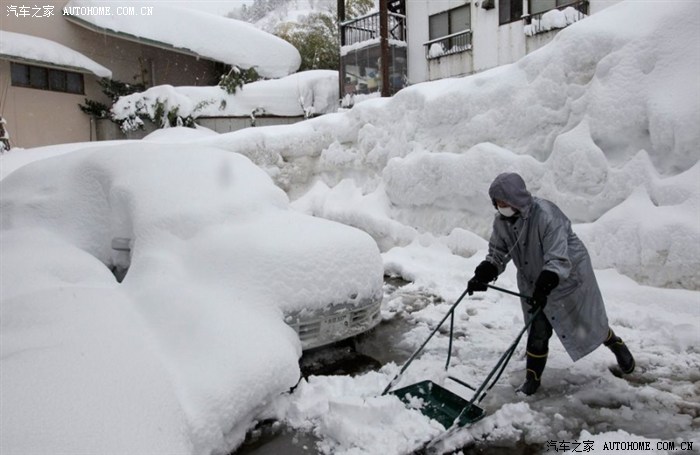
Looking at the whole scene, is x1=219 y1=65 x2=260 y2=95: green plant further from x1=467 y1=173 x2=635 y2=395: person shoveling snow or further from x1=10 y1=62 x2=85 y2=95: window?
x1=467 y1=173 x2=635 y2=395: person shoveling snow

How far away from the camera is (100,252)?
3973mm

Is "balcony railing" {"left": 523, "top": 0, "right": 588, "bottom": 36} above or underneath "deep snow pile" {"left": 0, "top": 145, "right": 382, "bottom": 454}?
above

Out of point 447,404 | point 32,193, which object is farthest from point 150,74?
point 447,404

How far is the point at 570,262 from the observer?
3.02 metres

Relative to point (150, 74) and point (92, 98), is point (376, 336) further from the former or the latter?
point (150, 74)

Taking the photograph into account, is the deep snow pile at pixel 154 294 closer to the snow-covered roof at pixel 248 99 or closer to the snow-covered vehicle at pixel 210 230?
the snow-covered vehicle at pixel 210 230

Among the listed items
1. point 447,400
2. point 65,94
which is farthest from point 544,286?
point 65,94

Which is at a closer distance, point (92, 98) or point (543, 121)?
point (543, 121)

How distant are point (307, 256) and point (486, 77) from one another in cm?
507

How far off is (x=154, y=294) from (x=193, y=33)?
17921 millimetres

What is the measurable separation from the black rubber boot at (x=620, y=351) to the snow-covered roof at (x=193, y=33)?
17572 mm

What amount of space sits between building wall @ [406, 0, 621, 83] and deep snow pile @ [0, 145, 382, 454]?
34.0ft

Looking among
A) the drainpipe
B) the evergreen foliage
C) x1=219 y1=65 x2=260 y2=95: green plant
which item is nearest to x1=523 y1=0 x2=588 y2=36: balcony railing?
the drainpipe

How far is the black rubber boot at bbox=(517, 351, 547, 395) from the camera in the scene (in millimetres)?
3240
